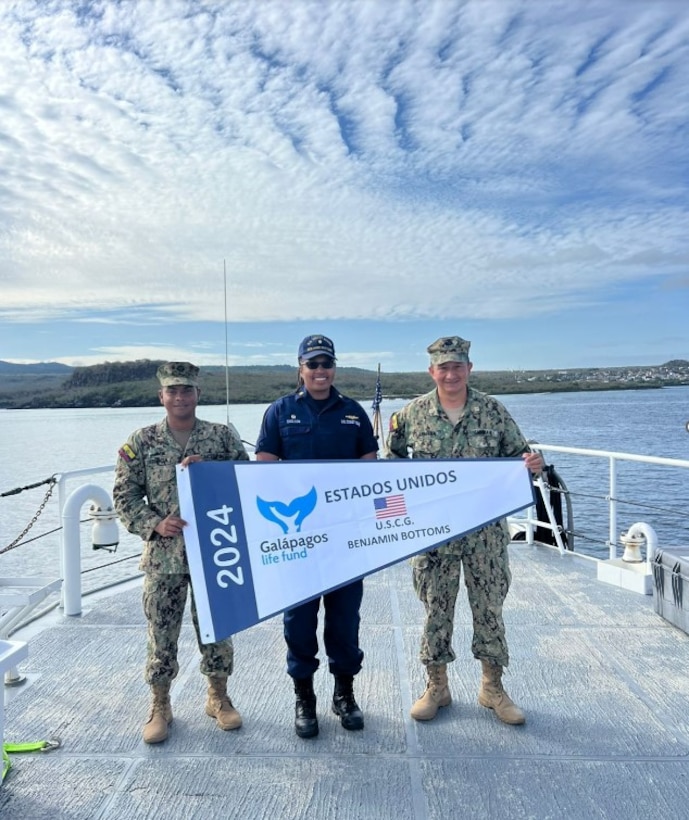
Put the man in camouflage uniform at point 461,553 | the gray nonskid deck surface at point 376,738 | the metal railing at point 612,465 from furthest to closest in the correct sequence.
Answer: the metal railing at point 612,465 → the man in camouflage uniform at point 461,553 → the gray nonskid deck surface at point 376,738

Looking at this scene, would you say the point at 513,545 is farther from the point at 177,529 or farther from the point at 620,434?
the point at 620,434

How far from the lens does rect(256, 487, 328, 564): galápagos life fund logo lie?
280 centimetres

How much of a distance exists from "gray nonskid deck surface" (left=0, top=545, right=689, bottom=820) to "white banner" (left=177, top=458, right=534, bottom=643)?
0.57 metres

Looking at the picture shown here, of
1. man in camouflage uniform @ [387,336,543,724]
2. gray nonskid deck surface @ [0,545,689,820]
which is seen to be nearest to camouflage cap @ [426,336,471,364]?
man in camouflage uniform @ [387,336,543,724]

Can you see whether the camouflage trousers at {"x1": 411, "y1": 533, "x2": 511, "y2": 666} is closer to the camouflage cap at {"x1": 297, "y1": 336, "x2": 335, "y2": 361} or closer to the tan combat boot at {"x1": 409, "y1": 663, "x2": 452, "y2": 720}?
the tan combat boot at {"x1": 409, "y1": 663, "x2": 452, "y2": 720}

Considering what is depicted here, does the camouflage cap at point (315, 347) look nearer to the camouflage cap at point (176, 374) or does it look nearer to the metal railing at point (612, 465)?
the camouflage cap at point (176, 374)

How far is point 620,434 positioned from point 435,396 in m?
42.1

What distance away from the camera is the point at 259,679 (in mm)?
3406

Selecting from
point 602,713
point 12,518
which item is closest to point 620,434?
point 12,518

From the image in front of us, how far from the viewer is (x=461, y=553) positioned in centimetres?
302

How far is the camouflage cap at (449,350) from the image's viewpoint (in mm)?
2922

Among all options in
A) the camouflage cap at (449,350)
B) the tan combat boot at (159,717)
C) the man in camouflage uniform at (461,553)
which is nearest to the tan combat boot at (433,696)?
the man in camouflage uniform at (461,553)

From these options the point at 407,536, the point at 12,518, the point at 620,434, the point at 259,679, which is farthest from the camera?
the point at 620,434

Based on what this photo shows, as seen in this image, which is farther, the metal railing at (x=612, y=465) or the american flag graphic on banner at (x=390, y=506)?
the metal railing at (x=612, y=465)
